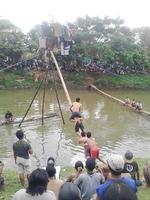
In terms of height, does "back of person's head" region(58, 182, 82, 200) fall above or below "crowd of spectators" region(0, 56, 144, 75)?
above

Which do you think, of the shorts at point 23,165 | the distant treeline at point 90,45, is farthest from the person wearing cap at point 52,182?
the distant treeline at point 90,45

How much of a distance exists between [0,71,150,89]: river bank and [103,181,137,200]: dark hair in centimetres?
3398

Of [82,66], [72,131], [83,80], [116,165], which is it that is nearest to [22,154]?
[116,165]

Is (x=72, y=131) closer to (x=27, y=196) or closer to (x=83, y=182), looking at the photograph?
(x=83, y=182)

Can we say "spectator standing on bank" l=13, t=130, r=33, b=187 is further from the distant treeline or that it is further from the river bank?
the distant treeline

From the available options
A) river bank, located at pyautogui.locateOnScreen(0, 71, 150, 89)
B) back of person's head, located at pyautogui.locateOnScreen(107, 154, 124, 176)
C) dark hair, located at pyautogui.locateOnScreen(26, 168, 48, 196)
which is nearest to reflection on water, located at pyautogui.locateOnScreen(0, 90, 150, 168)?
river bank, located at pyautogui.locateOnScreen(0, 71, 150, 89)

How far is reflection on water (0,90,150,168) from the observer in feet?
56.6

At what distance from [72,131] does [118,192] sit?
→ 53.0 ft

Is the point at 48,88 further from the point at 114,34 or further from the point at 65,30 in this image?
the point at 65,30

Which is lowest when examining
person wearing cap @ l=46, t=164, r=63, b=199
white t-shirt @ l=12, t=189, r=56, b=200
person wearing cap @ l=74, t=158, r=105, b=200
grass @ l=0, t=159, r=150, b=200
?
grass @ l=0, t=159, r=150, b=200

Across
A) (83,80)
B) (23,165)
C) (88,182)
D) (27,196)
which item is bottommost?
(83,80)

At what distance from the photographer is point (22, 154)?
1065 centimetres

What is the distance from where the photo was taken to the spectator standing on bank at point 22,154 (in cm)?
1056

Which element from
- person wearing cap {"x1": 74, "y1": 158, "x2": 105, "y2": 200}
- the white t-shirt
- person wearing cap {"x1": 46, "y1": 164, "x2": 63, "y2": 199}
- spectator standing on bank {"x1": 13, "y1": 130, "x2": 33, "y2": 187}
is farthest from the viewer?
spectator standing on bank {"x1": 13, "y1": 130, "x2": 33, "y2": 187}
